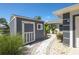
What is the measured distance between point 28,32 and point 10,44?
0.53 meters

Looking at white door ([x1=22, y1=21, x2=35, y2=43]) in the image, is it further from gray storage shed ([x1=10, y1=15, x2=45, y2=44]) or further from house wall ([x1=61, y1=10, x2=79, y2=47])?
house wall ([x1=61, y1=10, x2=79, y2=47])

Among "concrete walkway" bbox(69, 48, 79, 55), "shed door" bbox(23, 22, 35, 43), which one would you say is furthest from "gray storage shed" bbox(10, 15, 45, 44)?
"concrete walkway" bbox(69, 48, 79, 55)

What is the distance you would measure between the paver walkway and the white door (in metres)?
0.17

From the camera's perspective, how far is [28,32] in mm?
5309

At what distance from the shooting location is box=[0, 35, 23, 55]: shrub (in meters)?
5.09

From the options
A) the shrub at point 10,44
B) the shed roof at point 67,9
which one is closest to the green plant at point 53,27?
the shed roof at point 67,9

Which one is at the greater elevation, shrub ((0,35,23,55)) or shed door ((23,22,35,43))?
shed door ((23,22,35,43))

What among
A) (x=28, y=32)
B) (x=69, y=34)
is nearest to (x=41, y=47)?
(x=28, y=32)

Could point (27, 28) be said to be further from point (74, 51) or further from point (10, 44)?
point (74, 51)

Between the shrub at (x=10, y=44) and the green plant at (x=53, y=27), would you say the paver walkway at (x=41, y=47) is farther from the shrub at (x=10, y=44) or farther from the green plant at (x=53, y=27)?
the shrub at (x=10, y=44)
